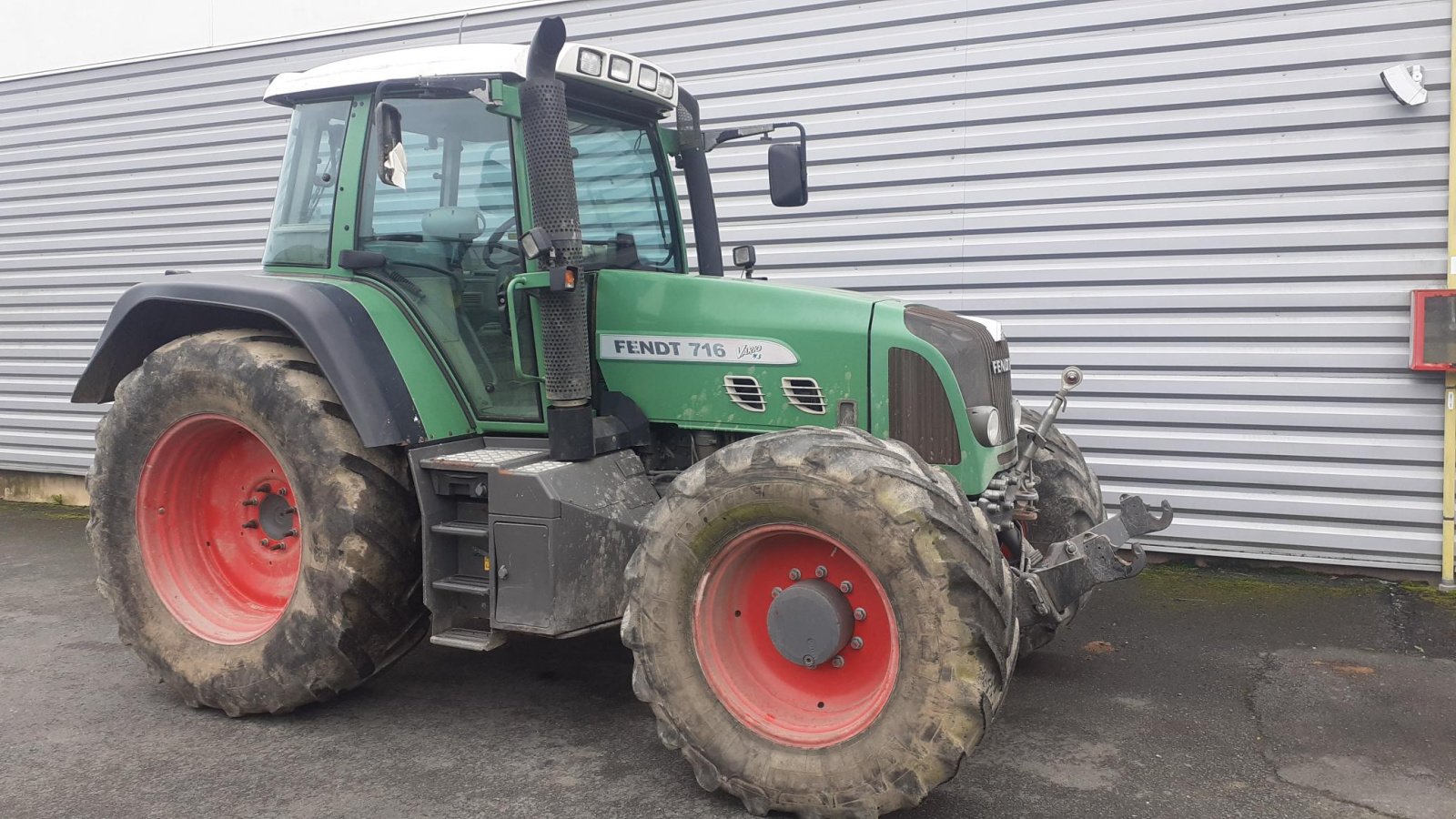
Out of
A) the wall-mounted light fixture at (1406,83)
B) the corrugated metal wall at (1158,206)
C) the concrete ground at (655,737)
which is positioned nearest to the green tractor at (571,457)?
the concrete ground at (655,737)

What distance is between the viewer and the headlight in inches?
160

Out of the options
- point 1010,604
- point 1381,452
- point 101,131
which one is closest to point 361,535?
point 1010,604

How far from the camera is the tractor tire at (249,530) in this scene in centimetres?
414

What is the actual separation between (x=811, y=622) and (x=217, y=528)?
2.77m

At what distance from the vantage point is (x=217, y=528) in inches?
190

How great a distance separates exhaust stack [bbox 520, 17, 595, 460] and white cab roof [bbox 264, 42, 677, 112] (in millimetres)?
121

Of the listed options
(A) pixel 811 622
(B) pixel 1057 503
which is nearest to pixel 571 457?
(A) pixel 811 622

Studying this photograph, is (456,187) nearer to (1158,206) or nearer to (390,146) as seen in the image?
(390,146)

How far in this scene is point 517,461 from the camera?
162 inches

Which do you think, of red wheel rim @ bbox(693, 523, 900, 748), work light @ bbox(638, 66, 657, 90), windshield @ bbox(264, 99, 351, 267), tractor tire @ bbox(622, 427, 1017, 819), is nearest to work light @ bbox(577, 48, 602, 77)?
work light @ bbox(638, 66, 657, 90)

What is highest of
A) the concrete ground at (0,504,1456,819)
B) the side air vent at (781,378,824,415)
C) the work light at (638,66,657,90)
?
the work light at (638,66,657,90)

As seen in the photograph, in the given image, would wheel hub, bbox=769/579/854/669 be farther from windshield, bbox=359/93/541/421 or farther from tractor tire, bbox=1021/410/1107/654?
tractor tire, bbox=1021/410/1107/654

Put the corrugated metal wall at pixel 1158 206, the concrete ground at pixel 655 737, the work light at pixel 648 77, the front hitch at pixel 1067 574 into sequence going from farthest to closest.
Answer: the corrugated metal wall at pixel 1158 206 < the work light at pixel 648 77 < the front hitch at pixel 1067 574 < the concrete ground at pixel 655 737

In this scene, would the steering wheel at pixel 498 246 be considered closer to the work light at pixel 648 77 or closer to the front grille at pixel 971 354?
the work light at pixel 648 77
